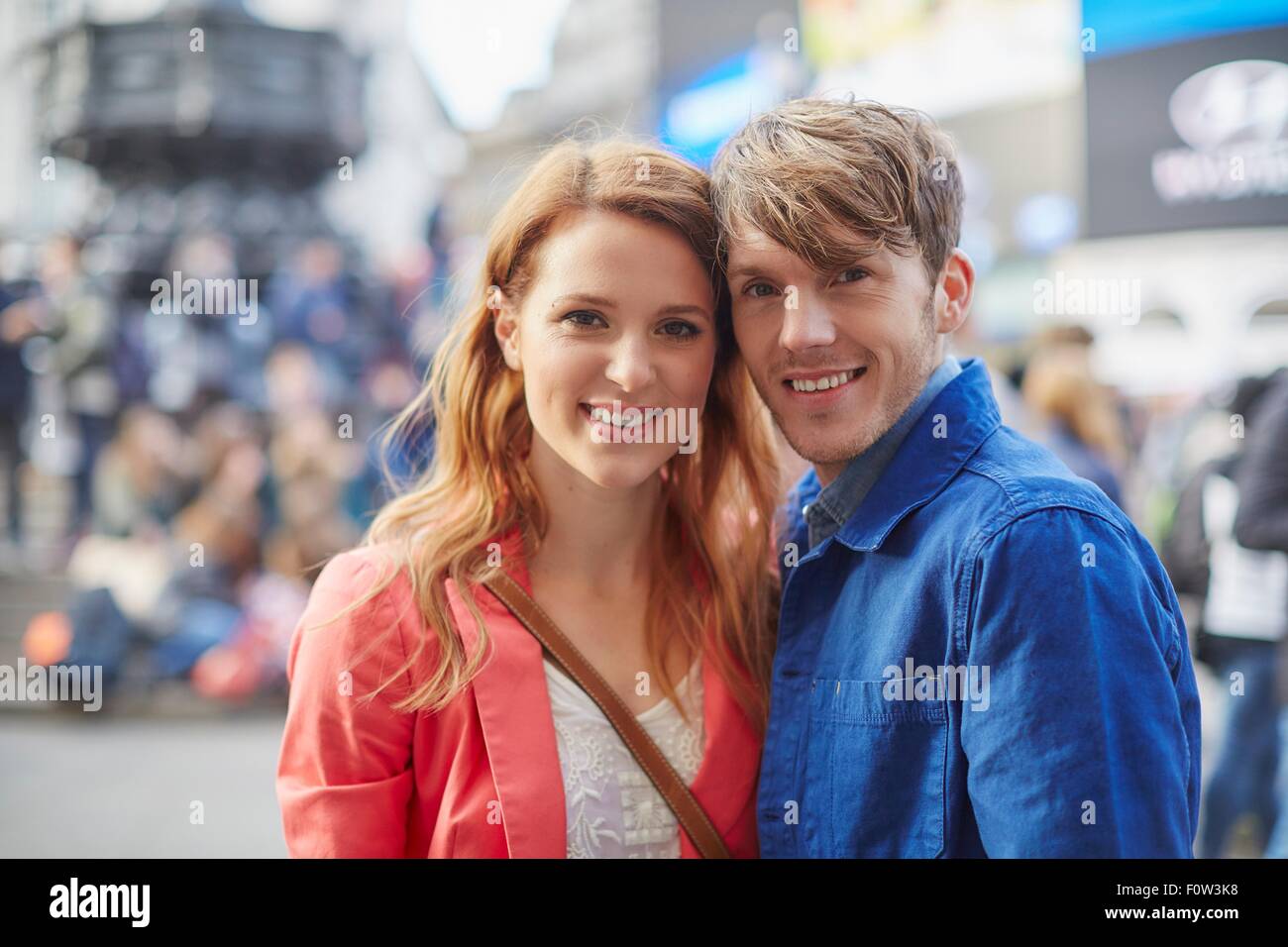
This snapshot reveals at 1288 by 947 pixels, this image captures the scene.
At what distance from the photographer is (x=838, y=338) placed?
1.62 metres

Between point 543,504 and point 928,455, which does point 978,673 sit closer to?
point 928,455

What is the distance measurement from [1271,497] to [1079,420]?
2.19 feet

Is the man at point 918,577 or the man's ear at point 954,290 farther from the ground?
the man's ear at point 954,290

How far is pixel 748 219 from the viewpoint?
5.34ft

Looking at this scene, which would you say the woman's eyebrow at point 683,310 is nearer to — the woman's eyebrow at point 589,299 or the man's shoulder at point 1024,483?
the woman's eyebrow at point 589,299

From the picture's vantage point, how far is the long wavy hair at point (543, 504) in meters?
1.70

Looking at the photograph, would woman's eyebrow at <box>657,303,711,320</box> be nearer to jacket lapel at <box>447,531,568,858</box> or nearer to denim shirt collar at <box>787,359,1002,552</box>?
denim shirt collar at <box>787,359,1002,552</box>

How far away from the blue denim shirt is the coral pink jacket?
0.21 meters

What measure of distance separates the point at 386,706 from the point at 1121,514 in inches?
42.9

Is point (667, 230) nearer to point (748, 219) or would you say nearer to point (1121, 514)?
point (748, 219)

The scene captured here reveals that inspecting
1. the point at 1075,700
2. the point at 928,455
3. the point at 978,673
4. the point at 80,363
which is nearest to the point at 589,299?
the point at 928,455

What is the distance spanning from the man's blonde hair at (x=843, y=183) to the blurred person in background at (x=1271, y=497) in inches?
84.9

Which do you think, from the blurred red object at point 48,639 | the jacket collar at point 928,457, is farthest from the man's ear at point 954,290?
the blurred red object at point 48,639
